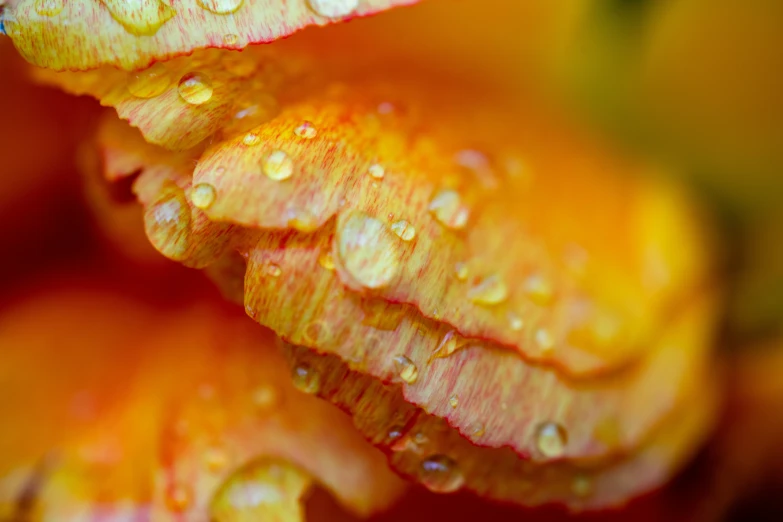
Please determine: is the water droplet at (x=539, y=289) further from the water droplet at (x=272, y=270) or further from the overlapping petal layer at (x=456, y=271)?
the water droplet at (x=272, y=270)

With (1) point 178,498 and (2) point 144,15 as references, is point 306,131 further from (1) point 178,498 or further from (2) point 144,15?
(1) point 178,498

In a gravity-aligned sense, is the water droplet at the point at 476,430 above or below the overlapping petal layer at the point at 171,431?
above

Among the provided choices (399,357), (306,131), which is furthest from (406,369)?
(306,131)

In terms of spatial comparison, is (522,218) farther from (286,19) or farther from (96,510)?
(96,510)

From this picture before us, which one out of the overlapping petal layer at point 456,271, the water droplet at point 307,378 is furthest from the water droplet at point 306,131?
the water droplet at point 307,378

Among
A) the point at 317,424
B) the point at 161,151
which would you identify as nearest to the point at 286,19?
the point at 161,151

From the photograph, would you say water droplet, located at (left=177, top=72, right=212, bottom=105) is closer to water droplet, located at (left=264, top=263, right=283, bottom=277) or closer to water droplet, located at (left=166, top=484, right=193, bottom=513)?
water droplet, located at (left=264, top=263, right=283, bottom=277)
